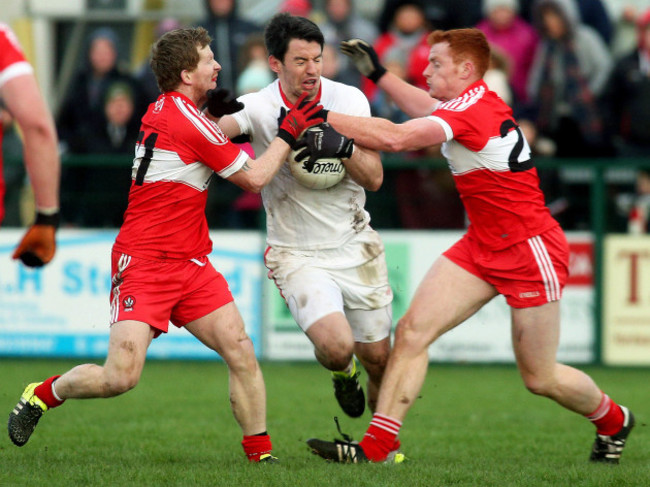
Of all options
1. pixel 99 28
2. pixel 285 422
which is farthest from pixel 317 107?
pixel 99 28

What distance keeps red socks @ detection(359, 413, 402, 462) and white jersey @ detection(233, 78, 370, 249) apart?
113 centimetres

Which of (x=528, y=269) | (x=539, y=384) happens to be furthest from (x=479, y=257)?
(x=539, y=384)

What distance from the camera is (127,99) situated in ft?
40.2

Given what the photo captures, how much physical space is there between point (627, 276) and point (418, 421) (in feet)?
12.1

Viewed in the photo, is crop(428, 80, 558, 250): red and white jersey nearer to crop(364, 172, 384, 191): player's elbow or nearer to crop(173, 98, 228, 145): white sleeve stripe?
crop(364, 172, 384, 191): player's elbow

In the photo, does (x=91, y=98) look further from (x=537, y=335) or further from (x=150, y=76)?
(x=537, y=335)

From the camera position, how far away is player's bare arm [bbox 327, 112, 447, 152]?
6.42 m

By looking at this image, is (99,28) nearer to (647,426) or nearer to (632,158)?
(632,158)

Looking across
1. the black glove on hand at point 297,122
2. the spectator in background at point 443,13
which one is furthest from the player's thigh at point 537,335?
the spectator in background at point 443,13

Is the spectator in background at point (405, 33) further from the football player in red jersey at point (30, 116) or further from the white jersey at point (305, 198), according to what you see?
the football player in red jersey at point (30, 116)

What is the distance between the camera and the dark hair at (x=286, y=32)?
6578mm

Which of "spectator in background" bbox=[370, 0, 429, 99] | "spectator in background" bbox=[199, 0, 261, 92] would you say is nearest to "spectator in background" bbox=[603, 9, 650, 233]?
"spectator in background" bbox=[370, 0, 429, 99]

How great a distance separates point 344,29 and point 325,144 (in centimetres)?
669

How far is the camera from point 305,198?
6.85 m
